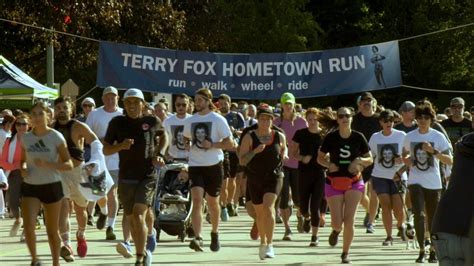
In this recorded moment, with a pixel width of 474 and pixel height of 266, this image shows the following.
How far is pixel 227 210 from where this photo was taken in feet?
75.4

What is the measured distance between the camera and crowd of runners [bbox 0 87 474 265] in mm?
12930

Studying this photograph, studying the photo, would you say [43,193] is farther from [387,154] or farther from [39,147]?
[387,154]

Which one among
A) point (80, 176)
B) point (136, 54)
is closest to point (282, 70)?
point (136, 54)

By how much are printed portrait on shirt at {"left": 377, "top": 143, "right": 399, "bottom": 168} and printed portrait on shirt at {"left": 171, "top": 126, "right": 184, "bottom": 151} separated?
2.84 m

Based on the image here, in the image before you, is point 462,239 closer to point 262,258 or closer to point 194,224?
point 262,258

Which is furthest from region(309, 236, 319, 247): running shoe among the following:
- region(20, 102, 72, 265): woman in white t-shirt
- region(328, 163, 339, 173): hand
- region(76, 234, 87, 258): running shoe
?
region(20, 102, 72, 265): woman in white t-shirt

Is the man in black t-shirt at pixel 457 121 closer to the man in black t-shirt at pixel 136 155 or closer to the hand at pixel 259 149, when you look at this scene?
the hand at pixel 259 149

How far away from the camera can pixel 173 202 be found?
17250 mm

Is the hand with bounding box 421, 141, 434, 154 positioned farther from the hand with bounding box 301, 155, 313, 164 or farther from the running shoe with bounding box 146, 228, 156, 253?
the hand with bounding box 301, 155, 313, 164

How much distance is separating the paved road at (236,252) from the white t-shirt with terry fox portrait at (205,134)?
1.07m

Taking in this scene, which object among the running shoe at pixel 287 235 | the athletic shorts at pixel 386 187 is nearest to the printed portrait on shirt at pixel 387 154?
the athletic shorts at pixel 386 187

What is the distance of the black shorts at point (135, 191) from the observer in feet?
44.3

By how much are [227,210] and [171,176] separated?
213 inches

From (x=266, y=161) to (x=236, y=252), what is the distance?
50.1 inches
